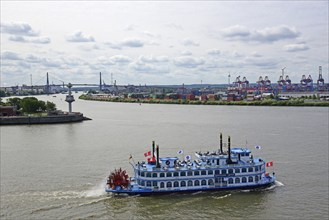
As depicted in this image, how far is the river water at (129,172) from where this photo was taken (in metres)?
19.0

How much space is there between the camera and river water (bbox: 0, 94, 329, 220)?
19.0 meters

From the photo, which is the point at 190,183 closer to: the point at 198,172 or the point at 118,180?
the point at 198,172

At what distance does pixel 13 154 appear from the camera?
1248 inches

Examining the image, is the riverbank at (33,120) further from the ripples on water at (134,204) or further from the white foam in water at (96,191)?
the white foam in water at (96,191)

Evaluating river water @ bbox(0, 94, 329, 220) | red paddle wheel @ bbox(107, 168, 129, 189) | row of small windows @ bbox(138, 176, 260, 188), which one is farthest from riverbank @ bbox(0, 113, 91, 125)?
row of small windows @ bbox(138, 176, 260, 188)

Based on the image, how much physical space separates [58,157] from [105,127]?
19.9m

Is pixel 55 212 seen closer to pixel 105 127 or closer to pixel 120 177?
pixel 120 177

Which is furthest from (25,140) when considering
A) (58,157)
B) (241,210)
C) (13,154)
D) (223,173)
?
(241,210)

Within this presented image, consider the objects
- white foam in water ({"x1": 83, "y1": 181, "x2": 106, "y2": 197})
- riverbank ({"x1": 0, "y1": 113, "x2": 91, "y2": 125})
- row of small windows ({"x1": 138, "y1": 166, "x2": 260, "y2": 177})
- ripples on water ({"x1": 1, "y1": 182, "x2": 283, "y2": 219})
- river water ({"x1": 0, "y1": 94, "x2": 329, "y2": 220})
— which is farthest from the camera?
riverbank ({"x1": 0, "y1": 113, "x2": 91, "y2": 125})

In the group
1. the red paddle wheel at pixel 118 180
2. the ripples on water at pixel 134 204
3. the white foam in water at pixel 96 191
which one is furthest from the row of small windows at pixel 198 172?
the white foam in water at pixel 96 191

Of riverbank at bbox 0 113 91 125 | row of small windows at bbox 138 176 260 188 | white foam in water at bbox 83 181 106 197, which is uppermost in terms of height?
riverbank at bbox 0 113 91 125

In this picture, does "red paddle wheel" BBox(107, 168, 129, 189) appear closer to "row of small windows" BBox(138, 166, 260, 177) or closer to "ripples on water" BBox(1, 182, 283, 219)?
"ripples on water" BBox(1, 182, 283, 219)

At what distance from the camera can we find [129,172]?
83.6 ft

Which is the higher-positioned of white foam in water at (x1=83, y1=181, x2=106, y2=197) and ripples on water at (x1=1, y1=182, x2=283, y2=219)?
white foam in water at (x1=83, y1=181, x2=106, y2=197)
